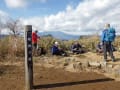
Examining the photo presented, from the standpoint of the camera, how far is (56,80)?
1092 centimetres

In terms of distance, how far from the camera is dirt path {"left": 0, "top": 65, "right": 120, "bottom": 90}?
990 centimetres

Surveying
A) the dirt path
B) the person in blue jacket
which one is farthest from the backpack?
the dirt path

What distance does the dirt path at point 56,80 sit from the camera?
990cm

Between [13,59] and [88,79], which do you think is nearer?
[88,79]

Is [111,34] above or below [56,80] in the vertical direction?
above

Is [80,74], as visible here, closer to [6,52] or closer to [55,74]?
[55,74]

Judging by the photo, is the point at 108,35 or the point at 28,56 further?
the point at 108,35

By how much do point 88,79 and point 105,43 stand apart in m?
4.11

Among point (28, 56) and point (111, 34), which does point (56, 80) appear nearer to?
point (28, 56)

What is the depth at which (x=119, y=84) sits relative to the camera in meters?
10.3

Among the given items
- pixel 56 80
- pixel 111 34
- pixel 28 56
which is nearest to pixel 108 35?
pixel 111 34

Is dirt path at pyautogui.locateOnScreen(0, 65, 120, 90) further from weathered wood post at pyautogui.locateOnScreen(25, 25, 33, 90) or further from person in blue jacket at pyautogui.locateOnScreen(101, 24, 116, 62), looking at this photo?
person in blue jacket at pyautogui.locateOnScreen(101, 24, 116, 62)

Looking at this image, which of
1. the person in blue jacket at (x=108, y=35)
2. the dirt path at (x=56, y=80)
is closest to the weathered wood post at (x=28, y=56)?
A: the dirt path at (x=56, y=80)

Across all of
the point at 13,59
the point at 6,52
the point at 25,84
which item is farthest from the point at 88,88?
the point at 6,52
